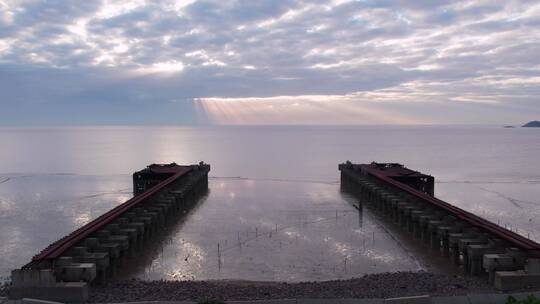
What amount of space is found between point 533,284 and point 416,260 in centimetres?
627

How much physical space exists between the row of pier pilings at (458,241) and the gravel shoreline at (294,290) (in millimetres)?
562

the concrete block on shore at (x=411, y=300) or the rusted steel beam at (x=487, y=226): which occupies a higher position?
the rusted steel beam at (x=487, y=226)

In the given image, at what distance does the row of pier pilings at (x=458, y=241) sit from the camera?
11.3 metres

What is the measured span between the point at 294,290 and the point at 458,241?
632 cm

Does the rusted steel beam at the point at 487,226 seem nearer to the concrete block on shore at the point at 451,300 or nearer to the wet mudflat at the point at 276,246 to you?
the wet mudflat at the point at 276,246

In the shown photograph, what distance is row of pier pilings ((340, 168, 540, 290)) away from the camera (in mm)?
11336

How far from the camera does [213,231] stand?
2219 cm

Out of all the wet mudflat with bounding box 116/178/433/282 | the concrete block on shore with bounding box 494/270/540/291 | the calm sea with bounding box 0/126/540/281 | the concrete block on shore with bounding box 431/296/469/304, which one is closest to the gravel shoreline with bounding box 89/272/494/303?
the concrete block on shore with bounding box 494/270/540/291

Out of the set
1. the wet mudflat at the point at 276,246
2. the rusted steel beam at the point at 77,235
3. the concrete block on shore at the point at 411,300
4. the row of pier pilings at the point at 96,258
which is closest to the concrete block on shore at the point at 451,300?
the concrete block on shore at the point at 411,300

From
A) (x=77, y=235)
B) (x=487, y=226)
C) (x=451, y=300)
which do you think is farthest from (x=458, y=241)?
(x=77, y=235)

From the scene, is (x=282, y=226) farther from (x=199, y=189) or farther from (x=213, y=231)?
(x=199, y=189)

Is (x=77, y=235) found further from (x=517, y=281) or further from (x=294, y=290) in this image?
(x=517, y=281)

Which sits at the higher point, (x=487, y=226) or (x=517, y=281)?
(x=487, y=226)

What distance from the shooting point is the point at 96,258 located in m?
12.8
